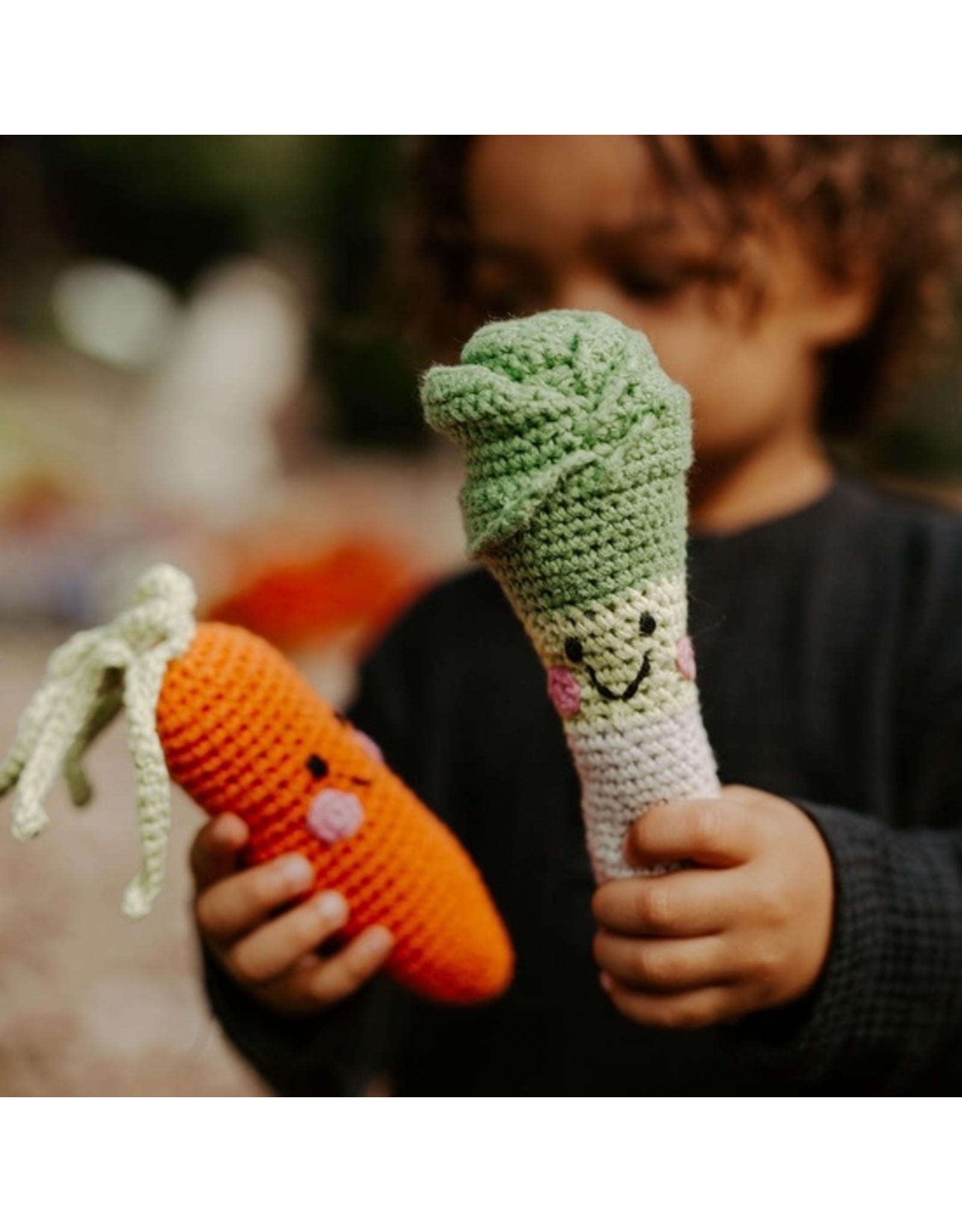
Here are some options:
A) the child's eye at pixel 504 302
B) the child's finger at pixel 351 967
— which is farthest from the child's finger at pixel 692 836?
the child's eye at pixel 504 302

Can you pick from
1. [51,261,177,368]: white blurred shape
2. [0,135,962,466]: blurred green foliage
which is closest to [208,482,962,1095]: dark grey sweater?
[0,135,962,466]: blurred green foliage

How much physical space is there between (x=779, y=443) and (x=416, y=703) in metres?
0.23

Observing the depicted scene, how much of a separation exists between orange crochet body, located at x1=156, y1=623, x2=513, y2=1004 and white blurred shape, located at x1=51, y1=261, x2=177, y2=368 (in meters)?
1.18

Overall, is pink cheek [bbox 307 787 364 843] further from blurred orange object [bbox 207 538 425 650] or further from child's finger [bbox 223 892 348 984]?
blurred orange object [bbox 207 538 425 650]

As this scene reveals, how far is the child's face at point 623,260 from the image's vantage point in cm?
51

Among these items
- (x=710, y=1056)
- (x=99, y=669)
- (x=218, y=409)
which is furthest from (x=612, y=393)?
(x=218, y=409)

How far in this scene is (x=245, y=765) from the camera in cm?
41

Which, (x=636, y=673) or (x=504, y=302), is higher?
(x=504, y=302)

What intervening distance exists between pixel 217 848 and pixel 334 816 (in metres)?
0.05

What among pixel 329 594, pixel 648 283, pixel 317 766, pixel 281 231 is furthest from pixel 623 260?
pixel 281 231

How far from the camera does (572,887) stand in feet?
1.56

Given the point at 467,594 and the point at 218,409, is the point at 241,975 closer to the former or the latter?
the point at 467,594

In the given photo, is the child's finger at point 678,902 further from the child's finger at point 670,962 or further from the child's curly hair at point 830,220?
the child's curly hair at point 830,220

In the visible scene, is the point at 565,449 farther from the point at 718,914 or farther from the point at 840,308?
the point at 840,308
